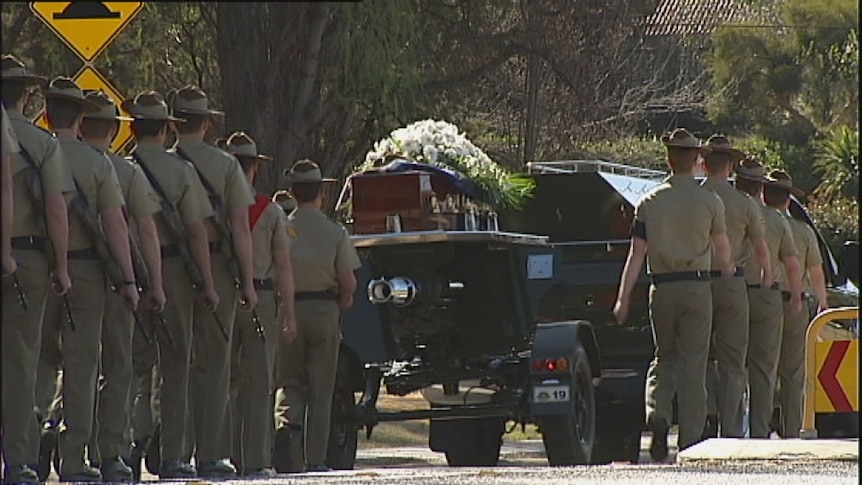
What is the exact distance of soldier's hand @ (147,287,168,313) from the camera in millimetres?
9859

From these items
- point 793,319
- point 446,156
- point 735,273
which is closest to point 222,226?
point 446,156

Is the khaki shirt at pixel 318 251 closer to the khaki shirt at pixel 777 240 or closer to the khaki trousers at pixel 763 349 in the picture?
the khaki trousers at pixel 763 349

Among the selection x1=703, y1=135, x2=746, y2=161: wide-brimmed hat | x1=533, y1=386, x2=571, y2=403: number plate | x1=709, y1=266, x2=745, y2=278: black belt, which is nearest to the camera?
x1=533, y1=386, x2=571, y2=403: number plate

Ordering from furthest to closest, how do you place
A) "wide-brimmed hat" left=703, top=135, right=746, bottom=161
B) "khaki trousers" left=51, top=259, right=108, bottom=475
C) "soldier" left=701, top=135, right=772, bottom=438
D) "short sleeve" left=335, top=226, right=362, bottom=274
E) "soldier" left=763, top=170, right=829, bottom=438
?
"soldier" left=763, top=170, right=829, bottom=438 → "wide-brimmed hat" left=703, top=135, right=746, bottom=161 → "soldier" left=701, top=135, right=772, bottom=438 → "short sleeve" left=335, top=226, right=362, bottom=274 → "khaki trousers" left=51, top=259, right=108, bottom=475

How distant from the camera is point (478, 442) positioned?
15164 millimetres

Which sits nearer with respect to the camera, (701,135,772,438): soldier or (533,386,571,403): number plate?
(533,386,571,403): number plate

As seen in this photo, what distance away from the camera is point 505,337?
13.1m

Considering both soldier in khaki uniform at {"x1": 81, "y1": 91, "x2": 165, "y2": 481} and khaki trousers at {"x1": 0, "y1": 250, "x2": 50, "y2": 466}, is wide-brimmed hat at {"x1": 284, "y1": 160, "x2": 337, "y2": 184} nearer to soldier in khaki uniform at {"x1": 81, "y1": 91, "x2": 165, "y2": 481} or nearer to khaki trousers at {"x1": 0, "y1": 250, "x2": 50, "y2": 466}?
soldier in khaki uniform at {"x1": 81, "y1": 91, "x2": 165, "y2": 481}

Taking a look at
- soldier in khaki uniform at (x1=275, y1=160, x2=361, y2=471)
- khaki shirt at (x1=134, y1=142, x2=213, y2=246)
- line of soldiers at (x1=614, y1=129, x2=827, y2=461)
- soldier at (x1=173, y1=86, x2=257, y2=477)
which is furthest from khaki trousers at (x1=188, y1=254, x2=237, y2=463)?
line of soldiers at (x1=614, y1=129, x2=827, y2=461)

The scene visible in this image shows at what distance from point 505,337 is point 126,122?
2781mm

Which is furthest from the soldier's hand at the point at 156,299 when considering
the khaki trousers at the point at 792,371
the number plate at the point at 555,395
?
the khaki trousers at the point at 792,371

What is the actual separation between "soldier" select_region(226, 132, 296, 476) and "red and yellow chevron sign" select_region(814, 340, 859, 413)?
10.0 ft

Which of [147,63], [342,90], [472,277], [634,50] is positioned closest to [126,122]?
[147,63]

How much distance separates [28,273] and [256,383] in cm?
257
